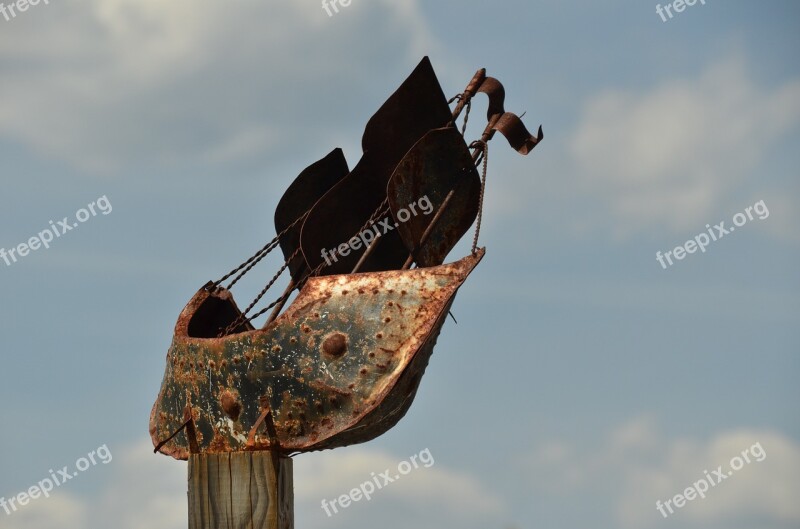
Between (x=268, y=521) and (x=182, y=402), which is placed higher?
(x=182, y=402)

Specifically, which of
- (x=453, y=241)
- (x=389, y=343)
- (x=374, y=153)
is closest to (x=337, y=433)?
(x=389, y=343)

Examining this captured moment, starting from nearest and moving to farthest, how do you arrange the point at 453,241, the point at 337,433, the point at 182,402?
1. the point at 337,433
2. the point at 182,402
3. the point at 453,241

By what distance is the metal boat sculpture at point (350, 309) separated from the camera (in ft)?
24.0

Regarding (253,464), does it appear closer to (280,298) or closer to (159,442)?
(159,442)

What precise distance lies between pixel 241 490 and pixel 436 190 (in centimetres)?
218

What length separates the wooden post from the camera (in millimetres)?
7543

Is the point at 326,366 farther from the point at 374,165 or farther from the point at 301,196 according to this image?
the point at 301,196

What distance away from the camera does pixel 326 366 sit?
24.1 feet

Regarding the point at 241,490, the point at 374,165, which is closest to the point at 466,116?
the point at 374,165

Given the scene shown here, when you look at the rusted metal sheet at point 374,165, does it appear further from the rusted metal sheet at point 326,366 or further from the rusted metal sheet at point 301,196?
the rusted metal sheet at point 326,366

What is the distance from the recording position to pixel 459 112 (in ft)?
28.5

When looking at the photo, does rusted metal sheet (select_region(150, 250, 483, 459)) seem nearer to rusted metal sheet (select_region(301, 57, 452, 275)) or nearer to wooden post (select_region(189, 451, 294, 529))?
wooden post (select_region(189, 451, 294, 529))

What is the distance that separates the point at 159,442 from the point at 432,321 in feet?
6.41

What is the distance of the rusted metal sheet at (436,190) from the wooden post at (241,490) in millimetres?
1580
